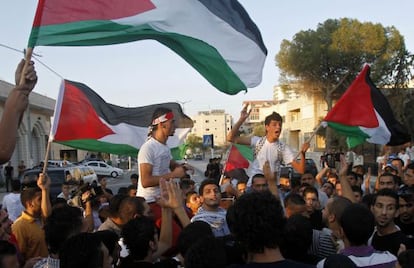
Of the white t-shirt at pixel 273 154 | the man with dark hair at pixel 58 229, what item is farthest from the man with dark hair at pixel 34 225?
the white t-shirt at pixel 273 154

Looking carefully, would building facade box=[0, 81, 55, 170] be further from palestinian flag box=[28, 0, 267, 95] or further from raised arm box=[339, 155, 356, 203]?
raised arm box=[339, 155, 356, 203]

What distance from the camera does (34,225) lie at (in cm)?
490

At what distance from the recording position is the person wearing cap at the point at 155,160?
4621 mm

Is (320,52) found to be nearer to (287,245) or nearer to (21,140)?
(21,140)

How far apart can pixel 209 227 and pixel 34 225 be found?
→ 213 cm

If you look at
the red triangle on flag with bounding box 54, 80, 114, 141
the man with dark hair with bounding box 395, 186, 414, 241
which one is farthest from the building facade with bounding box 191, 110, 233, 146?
the man with dark hair with bounding box 395, 186, 414, 241

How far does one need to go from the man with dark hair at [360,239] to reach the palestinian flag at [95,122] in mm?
3157

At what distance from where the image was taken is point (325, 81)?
4075cm

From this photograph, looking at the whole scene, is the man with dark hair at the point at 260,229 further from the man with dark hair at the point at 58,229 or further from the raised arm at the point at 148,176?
the raised arm at the point at 148,176

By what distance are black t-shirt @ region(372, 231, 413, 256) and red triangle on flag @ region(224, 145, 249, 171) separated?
5.61 metres

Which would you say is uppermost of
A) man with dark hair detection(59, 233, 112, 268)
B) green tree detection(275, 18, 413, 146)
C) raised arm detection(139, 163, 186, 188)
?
green tree detection(275, 18, 413, 146)

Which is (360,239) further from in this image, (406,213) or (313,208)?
(313,208)

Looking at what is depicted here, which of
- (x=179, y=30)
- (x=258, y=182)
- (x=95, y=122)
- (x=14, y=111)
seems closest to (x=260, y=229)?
(x=14, y=111)

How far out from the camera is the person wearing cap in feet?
15.2
